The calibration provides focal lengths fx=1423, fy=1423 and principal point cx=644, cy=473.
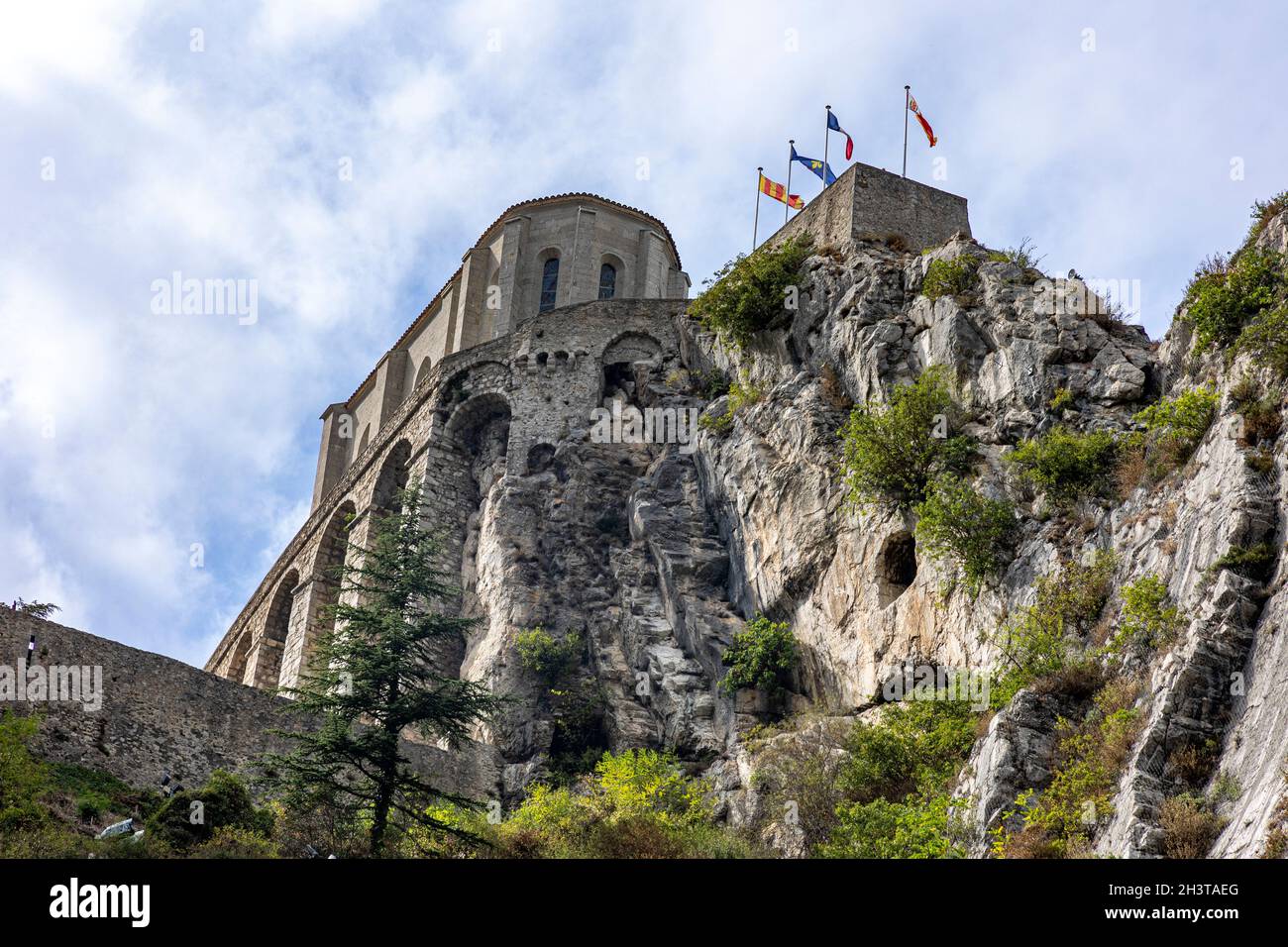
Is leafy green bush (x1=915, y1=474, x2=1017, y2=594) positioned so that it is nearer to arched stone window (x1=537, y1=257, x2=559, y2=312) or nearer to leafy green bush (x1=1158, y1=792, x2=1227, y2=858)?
leafy green bush (x1=1158, y1=792, x2=1227, y2=858)

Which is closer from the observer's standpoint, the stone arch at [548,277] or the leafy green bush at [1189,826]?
the leafy green bush at [1189,826]

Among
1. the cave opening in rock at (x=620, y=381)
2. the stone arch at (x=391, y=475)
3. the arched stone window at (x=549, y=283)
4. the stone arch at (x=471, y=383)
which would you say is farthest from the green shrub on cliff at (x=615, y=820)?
the arched stone window at (x=549, y=283)

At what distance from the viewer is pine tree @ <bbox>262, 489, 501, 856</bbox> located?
2138cm

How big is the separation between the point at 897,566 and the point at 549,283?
2095cm

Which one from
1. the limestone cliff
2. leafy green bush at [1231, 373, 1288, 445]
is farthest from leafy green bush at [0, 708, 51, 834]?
leafy green bush at [1231, 373, 1288, 445]

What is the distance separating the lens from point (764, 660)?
26047mm

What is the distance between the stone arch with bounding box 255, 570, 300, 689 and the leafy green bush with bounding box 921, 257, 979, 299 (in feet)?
67.0

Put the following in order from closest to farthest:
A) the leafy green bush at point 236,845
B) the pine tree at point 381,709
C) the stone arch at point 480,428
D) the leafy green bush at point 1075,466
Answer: the leafy green bush at point 236,845
the pine tree at point 381,709
the leafy green bush at point 1075,466
the stone arch at point 480,428

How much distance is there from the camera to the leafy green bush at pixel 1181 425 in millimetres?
19734

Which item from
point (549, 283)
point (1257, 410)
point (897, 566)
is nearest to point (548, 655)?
point (897, 566)

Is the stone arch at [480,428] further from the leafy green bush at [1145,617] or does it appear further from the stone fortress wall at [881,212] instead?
the leafy green bush at [1145,617]

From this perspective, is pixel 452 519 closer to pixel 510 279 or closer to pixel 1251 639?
pixel 510 279

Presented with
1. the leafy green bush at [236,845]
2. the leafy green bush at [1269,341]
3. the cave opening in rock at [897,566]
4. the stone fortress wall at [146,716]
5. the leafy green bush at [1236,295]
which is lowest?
the leafy green bush at [236,845]
